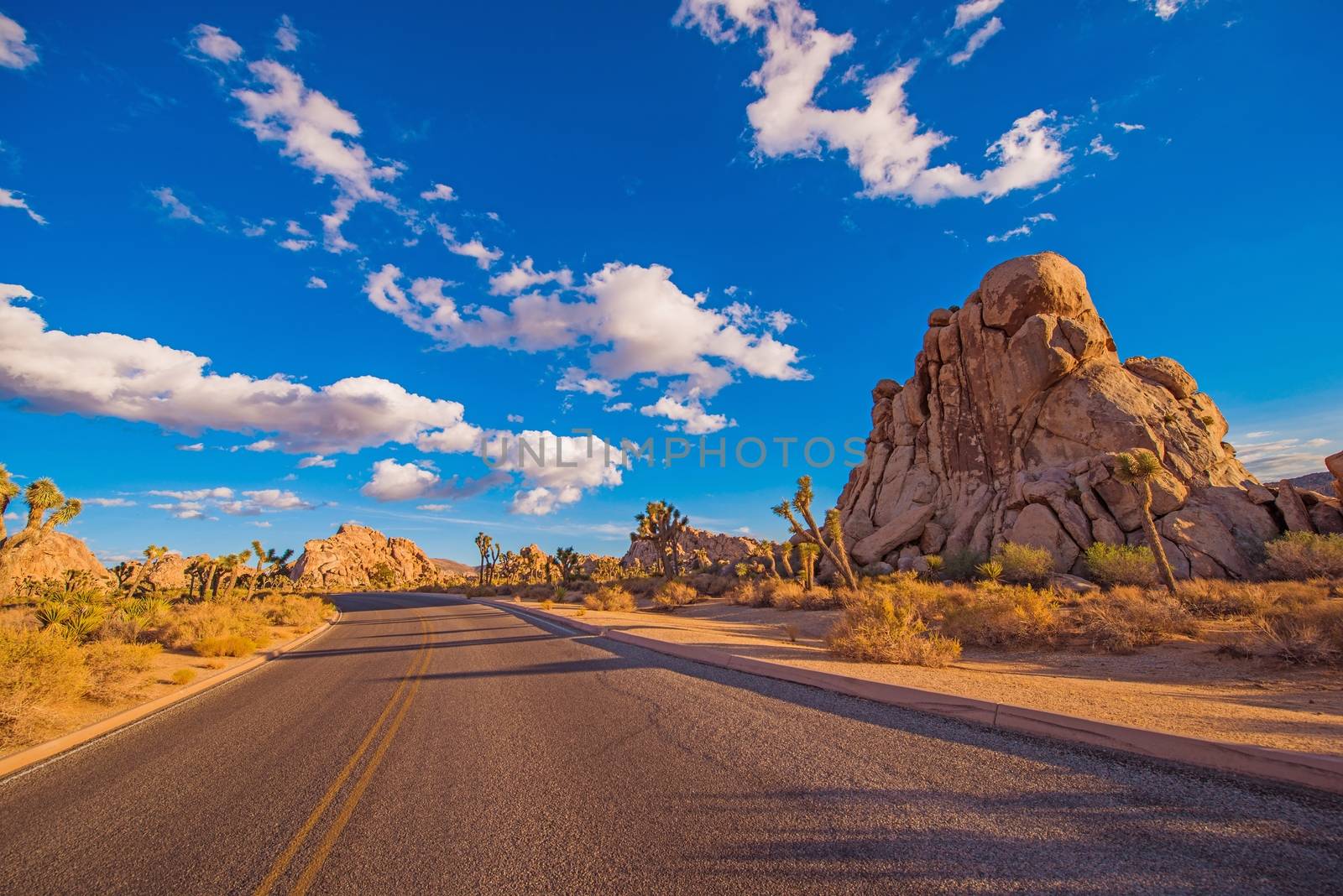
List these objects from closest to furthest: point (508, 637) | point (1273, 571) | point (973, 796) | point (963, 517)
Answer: point (973, 796) < point (508, 637) < point (1273, 571) < point (963, 517)

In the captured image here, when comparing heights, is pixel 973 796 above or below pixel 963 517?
below

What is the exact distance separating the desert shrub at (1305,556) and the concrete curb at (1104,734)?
22.5 metres

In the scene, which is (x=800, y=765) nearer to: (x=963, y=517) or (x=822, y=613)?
(x=822, y=613)

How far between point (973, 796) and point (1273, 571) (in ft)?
90.2

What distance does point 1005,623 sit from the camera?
13.2m

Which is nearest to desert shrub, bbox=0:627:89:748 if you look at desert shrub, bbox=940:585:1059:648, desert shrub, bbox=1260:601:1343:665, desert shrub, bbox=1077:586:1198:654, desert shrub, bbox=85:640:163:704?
desert shrub, bbox=85:640:163:704

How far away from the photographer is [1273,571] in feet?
71.6

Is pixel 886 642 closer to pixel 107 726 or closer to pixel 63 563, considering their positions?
pixel 107 726

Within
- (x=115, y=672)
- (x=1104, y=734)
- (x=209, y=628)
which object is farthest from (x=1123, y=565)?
(x=209, y=628)

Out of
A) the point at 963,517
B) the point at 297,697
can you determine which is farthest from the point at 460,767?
the point at 963,517

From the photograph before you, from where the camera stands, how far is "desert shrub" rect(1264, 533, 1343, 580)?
19672 millimetres

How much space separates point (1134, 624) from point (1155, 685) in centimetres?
448

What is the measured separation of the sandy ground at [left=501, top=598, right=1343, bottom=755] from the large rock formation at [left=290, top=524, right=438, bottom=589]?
98.9 meters

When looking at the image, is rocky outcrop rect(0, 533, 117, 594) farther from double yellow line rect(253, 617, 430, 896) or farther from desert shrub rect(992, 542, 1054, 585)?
desert shrub rect(992, 542, 1054, 585)
